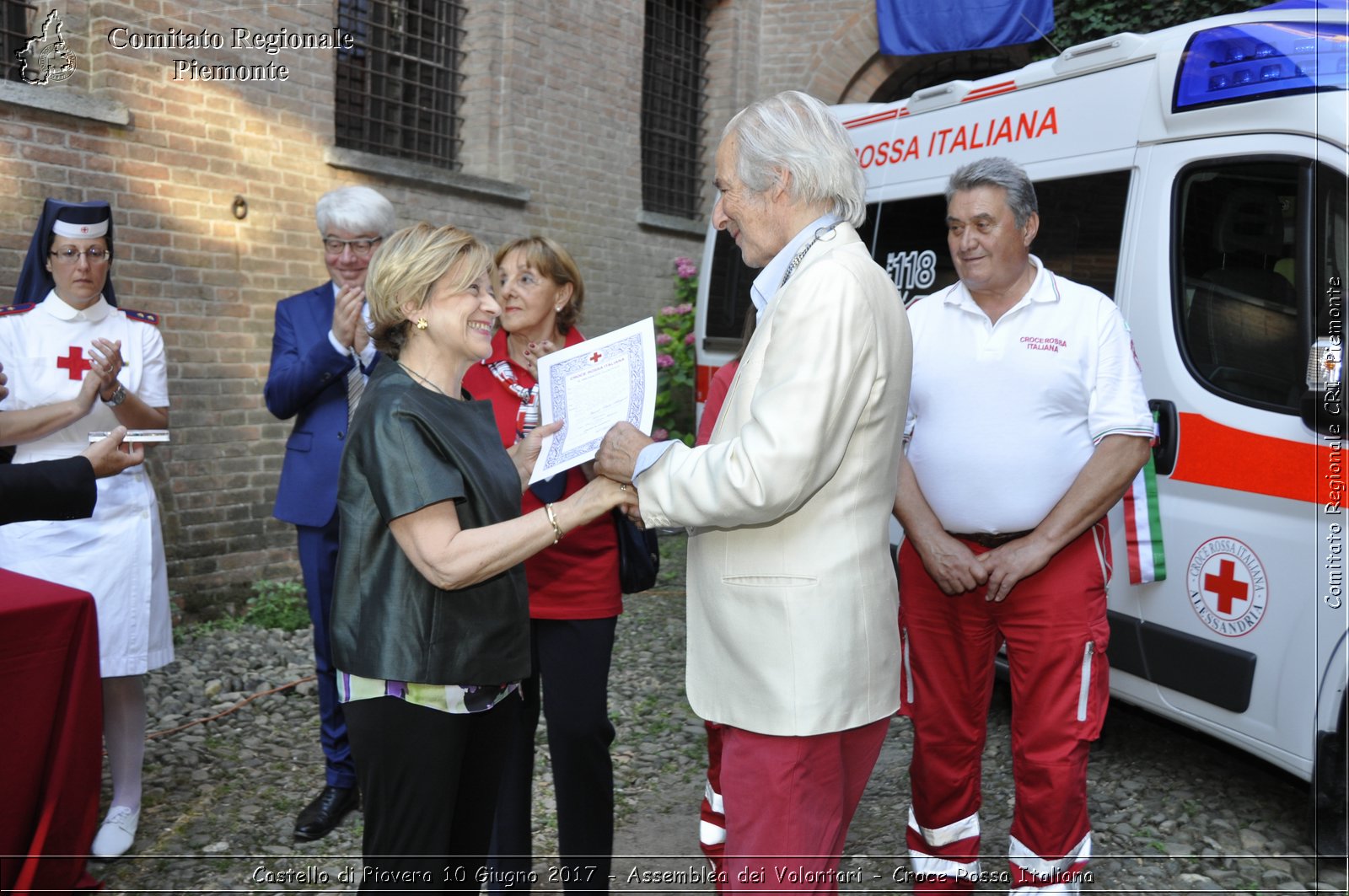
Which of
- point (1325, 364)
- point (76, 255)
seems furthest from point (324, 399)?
point (1325, 364)

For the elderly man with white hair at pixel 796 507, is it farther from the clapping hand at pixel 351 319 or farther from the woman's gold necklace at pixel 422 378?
the clapping hand at pixel 351 319

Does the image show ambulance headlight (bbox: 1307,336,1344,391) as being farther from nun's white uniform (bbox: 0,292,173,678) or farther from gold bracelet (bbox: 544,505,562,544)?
nun's white uniform (bbox: 0,292,173,678)

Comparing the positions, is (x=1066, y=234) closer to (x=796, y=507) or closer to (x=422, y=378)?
(x=796, y=507)

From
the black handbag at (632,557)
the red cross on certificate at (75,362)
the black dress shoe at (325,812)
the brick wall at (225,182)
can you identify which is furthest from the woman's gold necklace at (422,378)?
the brick wall at (225,182)

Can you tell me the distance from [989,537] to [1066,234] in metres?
1.78

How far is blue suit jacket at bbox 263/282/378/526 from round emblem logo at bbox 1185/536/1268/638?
3038 mm

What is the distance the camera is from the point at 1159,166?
158 inches

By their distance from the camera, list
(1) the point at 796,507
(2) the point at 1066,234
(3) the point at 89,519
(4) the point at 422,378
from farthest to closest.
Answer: (2) the point at 1066,234 < (3) the point at 89,519 < (4) the point at 422,378 < (1) the point at 796,507

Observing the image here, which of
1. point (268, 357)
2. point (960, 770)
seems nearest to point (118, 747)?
point (960, 770)

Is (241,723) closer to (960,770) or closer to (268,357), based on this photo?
(268,357)

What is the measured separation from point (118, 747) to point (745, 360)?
289 centimetres

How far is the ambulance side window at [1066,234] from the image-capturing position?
425cm

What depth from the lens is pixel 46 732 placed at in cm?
306

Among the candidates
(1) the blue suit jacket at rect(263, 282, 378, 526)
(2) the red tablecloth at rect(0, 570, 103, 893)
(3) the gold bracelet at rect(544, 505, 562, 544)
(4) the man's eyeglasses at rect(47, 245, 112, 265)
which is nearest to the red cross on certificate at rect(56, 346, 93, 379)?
(4) the man's eyeglasses at rect(47, 245, 112, 265)
